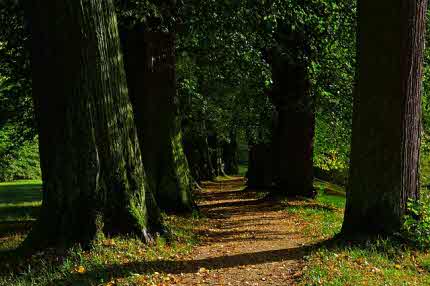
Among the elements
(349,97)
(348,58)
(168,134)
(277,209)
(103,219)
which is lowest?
(277,209)

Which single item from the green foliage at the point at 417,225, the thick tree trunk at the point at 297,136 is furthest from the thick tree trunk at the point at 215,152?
the green foliage at the point at 417,225

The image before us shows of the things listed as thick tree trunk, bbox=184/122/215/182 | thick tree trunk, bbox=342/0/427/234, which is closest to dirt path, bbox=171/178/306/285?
thick tree trunk, bbox=342/0/427/234

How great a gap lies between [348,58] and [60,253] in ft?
45.1

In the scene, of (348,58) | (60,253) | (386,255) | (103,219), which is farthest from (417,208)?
(348,58)

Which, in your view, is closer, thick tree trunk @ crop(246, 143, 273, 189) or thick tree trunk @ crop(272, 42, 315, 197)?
thick tree trunk @ crop(272, 42, 315, 197)

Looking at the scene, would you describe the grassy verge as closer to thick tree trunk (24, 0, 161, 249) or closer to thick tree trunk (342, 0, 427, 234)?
thick tree trunk (342, 0, 427, 234)

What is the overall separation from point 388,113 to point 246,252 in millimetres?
3559

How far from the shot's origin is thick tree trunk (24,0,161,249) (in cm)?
764

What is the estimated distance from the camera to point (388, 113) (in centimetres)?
824

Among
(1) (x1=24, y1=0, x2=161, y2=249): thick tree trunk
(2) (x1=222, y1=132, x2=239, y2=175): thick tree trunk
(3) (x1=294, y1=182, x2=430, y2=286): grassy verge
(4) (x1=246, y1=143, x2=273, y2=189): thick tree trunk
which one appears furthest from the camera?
(2) (x1=222, y1=132, x2=239, y2=175): thick tree trunk

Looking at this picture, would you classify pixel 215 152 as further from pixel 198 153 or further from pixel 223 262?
pixel 223 262

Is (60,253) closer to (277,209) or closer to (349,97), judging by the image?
(277,209)

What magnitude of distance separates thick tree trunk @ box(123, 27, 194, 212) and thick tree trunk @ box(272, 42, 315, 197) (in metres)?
5.96

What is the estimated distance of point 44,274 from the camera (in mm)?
6727
